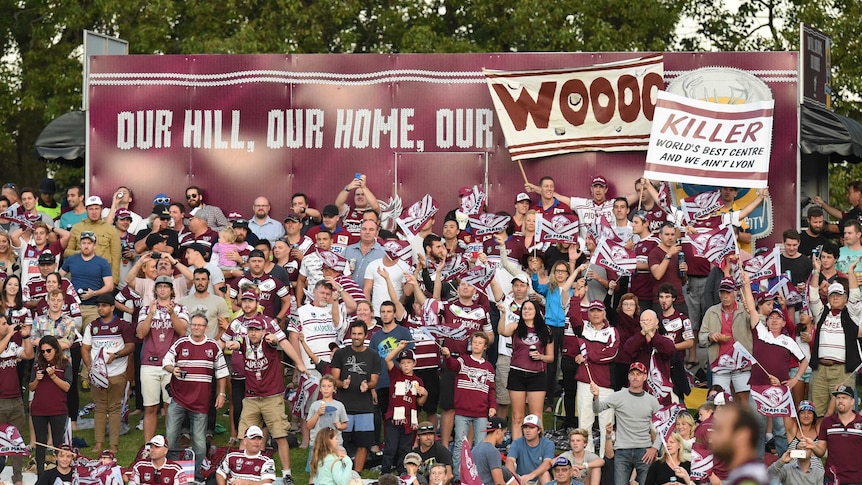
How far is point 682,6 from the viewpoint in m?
29.6

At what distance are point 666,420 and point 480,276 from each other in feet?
9.35

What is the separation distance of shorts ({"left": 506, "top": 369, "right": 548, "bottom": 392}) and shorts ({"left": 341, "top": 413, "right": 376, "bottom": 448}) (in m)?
1.63

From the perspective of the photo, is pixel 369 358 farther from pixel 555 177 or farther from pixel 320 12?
pixel 320 12

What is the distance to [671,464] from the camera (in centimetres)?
1424

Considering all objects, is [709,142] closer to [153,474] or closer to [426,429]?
[426,429]

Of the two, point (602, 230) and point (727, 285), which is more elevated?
point (602, 230)

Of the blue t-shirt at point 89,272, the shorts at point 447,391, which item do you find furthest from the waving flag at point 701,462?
the blue t-shirt at point 89,272

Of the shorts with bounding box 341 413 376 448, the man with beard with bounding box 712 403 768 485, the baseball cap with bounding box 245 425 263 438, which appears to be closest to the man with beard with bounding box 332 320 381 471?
A: the shorts with bounding box 341 413 376 448

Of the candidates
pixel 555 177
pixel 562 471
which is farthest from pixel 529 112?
pixel 562 471

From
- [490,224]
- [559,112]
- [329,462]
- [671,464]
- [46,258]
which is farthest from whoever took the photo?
[559,112]

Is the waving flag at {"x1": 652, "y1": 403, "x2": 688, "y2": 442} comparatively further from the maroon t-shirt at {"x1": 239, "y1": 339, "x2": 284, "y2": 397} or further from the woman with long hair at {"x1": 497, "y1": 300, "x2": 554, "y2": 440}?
the maroon t-shirt at {"x1": 239, "y1": 339, "x2": 284, "y2": 397}

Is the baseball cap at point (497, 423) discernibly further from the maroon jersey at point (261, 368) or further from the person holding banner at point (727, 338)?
the person holding banner at point (727, 338)

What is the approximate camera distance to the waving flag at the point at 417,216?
58.8 ft

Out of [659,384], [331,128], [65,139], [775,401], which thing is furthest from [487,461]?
[65,139]
